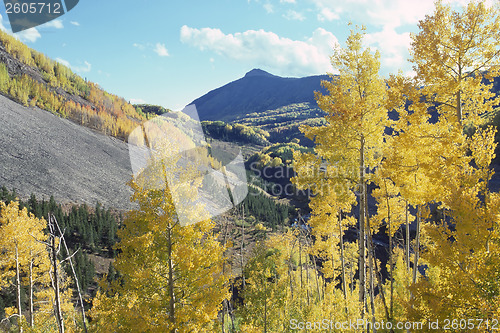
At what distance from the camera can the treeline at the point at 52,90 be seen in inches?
3314

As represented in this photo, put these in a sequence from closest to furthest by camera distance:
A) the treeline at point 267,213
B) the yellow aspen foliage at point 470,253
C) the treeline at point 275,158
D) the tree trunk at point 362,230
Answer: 1. the yellow aspen foliage at point 470,253
2. the tree trunk at point 362,230
3. the treeline at point 267,213
4. the treeline at point 275,158

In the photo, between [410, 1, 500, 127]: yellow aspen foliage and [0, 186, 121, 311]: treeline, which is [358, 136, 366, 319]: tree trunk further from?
[0, 186, 121, 311]: treeline

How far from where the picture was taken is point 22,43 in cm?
11394

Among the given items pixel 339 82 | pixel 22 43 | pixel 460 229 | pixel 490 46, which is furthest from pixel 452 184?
pixel 22 43

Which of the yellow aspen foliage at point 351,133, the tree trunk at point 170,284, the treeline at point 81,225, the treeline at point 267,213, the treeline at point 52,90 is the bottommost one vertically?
the treeline at point 267,213

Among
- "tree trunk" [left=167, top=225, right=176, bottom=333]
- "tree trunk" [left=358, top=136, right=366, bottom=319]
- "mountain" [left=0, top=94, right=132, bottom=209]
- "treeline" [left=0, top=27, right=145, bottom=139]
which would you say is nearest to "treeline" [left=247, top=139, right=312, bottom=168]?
"treeline" [left=0, top=27, right=145, bottom=139]

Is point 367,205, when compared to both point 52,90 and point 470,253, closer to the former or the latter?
point 470,253

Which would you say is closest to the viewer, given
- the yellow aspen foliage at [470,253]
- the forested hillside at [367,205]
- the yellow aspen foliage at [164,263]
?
the yellow aspen foliage at [470,253]

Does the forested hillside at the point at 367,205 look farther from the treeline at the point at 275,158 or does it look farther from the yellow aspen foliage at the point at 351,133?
the treeline at the point at 275,158

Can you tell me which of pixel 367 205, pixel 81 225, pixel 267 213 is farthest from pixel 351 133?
pixel 267 213

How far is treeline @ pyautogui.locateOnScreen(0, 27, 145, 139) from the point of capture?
8419 cm

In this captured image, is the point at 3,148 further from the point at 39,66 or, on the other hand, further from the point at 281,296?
the point at 39,66

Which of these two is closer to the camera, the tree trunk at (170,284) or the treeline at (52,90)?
the tree trunk at (170,284)

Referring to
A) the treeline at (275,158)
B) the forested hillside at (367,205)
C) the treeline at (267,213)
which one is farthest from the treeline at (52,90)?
the forested hillside at (367,205)
